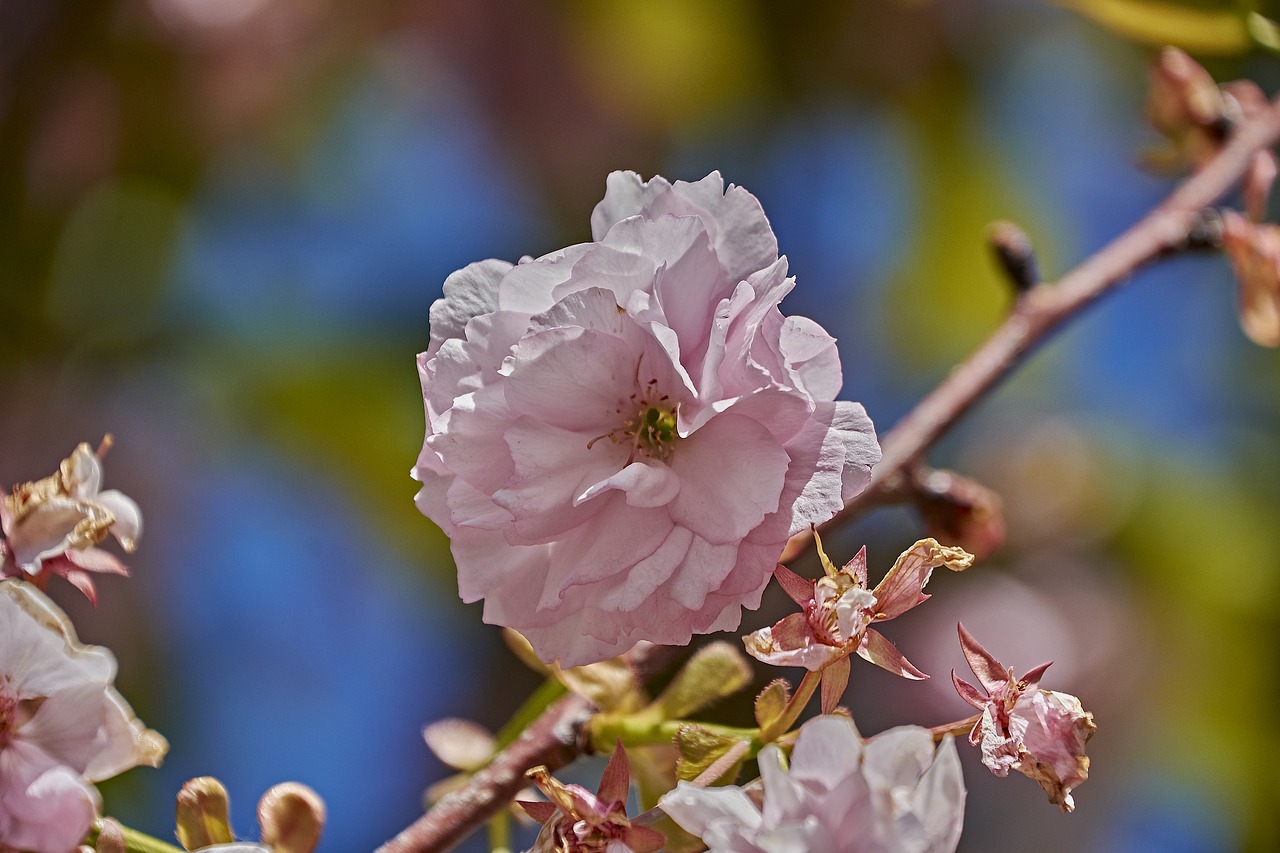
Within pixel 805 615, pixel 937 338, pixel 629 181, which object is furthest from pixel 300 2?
pixel 805 615

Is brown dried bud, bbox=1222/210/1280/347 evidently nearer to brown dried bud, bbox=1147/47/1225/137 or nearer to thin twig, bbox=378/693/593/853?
brown dried bud, bbox=1147/47/1225/137

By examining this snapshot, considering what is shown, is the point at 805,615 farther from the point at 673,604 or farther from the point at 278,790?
the point at 278,790

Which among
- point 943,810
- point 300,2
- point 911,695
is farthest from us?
point 300,2

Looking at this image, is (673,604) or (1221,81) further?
(1221,81)

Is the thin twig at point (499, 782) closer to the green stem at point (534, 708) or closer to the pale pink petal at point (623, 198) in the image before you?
the green stem at point (534, 708)

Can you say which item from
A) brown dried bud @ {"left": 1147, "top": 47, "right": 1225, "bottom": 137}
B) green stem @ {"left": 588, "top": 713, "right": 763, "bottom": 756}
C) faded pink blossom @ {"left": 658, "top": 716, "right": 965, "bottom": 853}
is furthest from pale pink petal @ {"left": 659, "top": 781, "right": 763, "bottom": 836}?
brown dried bud @ {"left": 1147, "top": 47, "right": 1225, "bottom": 137}

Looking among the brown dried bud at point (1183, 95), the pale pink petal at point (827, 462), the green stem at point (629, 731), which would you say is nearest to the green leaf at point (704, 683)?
the green stem at point (629, 731)
